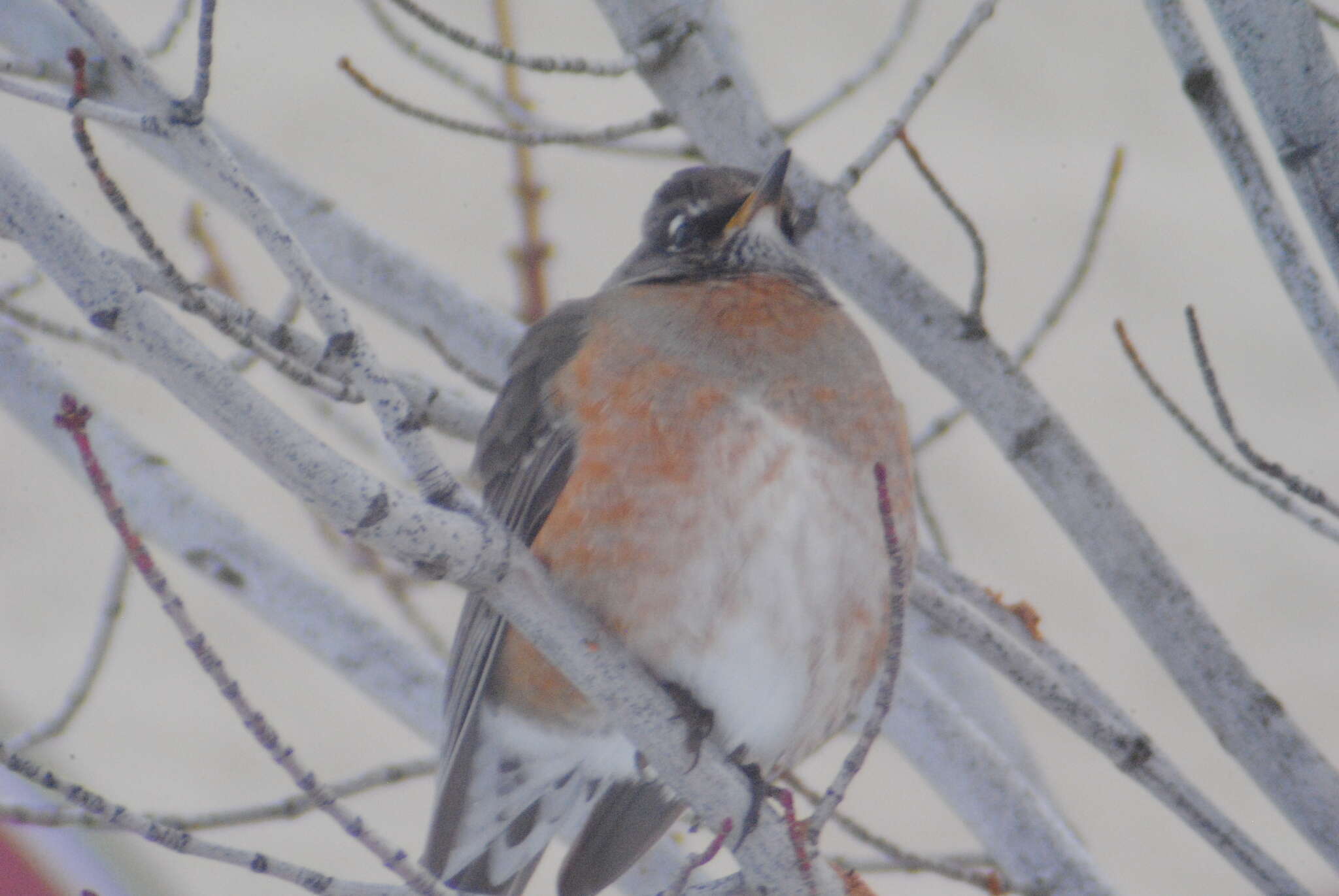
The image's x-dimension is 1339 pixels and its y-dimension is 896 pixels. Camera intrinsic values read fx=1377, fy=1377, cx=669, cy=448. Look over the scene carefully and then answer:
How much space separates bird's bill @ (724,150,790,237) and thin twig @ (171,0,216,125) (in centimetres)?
91

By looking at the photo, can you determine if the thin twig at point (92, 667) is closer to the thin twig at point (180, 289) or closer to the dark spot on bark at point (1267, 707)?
the thin twig at point (180, 289)

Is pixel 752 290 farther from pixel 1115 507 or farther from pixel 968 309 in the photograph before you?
pixel 1115 507

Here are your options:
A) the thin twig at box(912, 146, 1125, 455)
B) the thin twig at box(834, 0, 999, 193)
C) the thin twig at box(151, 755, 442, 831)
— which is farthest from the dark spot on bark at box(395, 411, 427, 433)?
the thin twig at box(912, 146, 1125, 455)

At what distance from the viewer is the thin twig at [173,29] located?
7.50 feet

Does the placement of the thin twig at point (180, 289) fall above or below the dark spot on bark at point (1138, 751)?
above

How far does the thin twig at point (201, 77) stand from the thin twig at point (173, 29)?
44.2 inches

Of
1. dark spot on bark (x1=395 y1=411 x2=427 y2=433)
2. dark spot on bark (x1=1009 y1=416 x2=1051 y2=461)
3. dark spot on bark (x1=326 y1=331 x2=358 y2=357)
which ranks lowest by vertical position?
dark spot on bark (x1=395 y1=411 x2=427 y2=433)

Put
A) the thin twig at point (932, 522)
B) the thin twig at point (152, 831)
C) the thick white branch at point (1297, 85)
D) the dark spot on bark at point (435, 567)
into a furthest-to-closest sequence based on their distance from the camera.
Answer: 1. the thin twig at point (932, 522)
2. the thick white branch at point (1297, 85)
3. the dark spot on bark at point (435, 567)
4. the thin twig at point (152, 831)

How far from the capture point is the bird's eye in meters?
2.44

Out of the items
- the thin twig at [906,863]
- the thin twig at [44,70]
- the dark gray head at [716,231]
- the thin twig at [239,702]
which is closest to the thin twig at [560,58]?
the dark gray head at [716,231]

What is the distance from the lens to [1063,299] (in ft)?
7.63

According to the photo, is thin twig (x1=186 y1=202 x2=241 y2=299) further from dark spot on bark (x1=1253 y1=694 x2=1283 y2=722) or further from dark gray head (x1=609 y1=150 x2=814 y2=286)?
dark spot on bark (x1=1253 y1=694 x2=1283 y2=722)

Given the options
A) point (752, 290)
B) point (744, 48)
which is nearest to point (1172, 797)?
point (752, 290)

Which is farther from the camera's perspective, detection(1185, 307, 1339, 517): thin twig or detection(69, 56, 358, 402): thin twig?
detection(1185, 307, 1339, 517): thin twig
